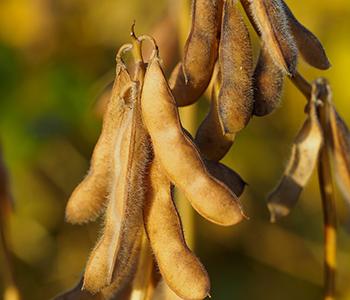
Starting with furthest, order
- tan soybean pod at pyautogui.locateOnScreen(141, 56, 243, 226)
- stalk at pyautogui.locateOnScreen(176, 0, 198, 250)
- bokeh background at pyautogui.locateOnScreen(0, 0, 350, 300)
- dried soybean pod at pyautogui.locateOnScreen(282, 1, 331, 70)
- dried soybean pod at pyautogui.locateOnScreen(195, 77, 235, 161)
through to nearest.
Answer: bokeh background at pyautogui.locateOnScreen(0, 0, 350, 300)
stalk at pyautogui.locateOnScreen(176, 0, 198, 250)
dried soybean pod at pyautogui.locateOnScreen(282, 1, 331, 70)
dried soybean pod at pyautogui.locateOnScreen(195, 77, 235, 161)
tan soybean pod at pyautogui.locateOnScreen(141, 56, 243, 226)

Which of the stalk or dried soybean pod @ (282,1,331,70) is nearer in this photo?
dried soybean pod @ (282,1,331,70)

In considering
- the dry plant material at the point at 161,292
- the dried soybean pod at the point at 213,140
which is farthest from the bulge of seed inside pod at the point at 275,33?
the dry plant material at the point at 161,292

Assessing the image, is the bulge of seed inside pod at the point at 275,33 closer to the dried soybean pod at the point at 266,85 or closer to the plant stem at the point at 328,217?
the dried soybean pod at the point at 266,85

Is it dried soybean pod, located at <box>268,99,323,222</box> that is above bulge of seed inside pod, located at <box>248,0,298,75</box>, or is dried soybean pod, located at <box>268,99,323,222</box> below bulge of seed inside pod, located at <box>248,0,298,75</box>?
below

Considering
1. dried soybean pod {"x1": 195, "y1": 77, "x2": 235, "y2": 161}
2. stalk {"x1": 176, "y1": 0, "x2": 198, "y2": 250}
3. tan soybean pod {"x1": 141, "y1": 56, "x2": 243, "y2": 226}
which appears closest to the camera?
tan soybean pod {"x1": 141, "y1": 56, "x2": 243, "y2": 226}

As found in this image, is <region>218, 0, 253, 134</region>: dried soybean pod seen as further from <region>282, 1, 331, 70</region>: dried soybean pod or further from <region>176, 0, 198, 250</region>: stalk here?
<region>176, 0, 198, 250</region>: stalk

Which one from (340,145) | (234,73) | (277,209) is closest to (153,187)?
(234,73)

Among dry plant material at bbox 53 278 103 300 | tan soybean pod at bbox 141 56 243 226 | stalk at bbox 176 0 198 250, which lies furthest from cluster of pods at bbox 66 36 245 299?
stalk at bbox 176 0 198 250
